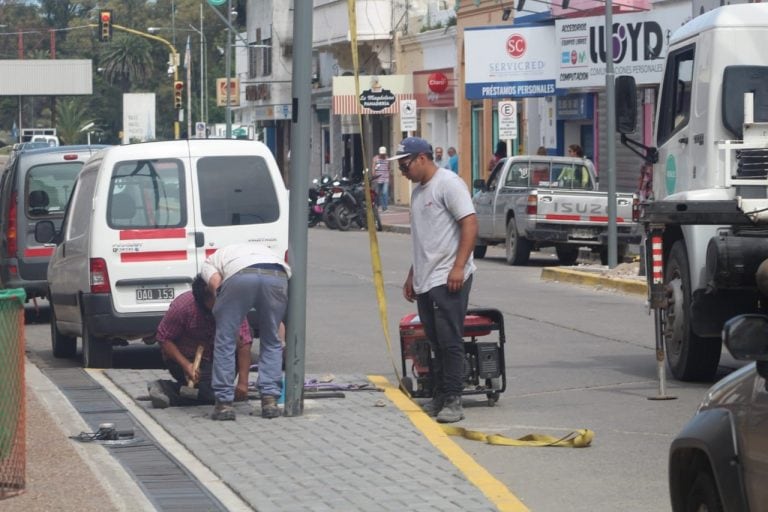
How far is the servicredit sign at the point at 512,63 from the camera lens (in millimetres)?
34812

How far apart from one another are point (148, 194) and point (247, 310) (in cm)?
345

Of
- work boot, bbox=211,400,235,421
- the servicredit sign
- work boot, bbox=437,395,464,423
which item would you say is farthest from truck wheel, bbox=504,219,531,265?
work boot, bbox=211,400,235,421

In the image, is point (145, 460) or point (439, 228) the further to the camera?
point (439, 228)

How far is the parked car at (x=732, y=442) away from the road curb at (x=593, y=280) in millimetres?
14612

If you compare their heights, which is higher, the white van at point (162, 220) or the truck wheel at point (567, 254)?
the white van at point (162, 220)

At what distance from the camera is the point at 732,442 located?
202 inches

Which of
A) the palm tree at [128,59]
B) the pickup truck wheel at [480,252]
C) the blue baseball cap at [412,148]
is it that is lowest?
the pickup truck wheel at [480,252]

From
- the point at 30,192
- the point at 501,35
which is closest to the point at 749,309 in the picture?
the point at 30,192

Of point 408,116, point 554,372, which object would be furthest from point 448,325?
point 408,116

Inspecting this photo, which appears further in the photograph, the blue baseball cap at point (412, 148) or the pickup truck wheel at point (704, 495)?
the blue baseball cap at point (412, 148)

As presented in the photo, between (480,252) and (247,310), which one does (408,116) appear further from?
(247,310)

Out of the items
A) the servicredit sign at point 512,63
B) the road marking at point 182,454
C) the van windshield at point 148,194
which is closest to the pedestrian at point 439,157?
the servicredit sign at point 512,63

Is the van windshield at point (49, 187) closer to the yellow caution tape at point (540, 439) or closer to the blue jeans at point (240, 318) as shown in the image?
the blue jeans at point (240, 318)

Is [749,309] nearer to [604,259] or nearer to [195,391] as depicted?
[195,391]
